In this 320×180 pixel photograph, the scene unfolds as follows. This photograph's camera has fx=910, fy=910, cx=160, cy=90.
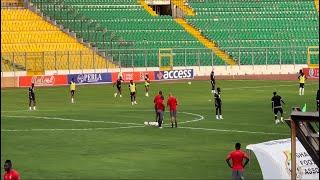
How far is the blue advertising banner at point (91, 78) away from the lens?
273 feet

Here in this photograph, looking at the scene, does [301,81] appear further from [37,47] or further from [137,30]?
[137,30]

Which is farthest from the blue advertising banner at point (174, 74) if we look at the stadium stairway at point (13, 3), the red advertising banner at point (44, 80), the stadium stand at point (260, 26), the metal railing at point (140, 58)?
the stadium stairway at point (13, 3)

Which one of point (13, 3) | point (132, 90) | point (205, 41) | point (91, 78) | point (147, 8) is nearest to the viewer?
point (132, 90)

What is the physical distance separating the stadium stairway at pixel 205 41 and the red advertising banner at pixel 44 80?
20.9 metres

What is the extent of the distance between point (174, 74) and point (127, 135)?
48015 millimetres

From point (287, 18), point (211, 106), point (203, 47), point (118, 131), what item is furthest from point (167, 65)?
point (118, 131)

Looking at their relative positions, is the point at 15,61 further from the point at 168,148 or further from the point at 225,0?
the point at 168,148

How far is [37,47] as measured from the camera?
88.3 meters

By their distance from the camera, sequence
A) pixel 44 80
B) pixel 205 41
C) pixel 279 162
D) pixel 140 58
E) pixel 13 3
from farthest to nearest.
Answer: pixel 205 41, pixel 13 3, pixel 140 58, pixel 44 80, pixel 279 162

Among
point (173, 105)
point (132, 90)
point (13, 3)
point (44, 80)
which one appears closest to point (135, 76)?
point (44, 80)

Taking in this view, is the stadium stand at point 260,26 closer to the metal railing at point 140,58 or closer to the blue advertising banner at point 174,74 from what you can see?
the metal railing at point 140,58

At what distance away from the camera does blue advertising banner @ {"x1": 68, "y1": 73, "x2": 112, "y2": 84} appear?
273 feet

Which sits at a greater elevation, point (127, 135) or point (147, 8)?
point (147, 8)

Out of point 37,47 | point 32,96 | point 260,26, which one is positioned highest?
point 260,26
